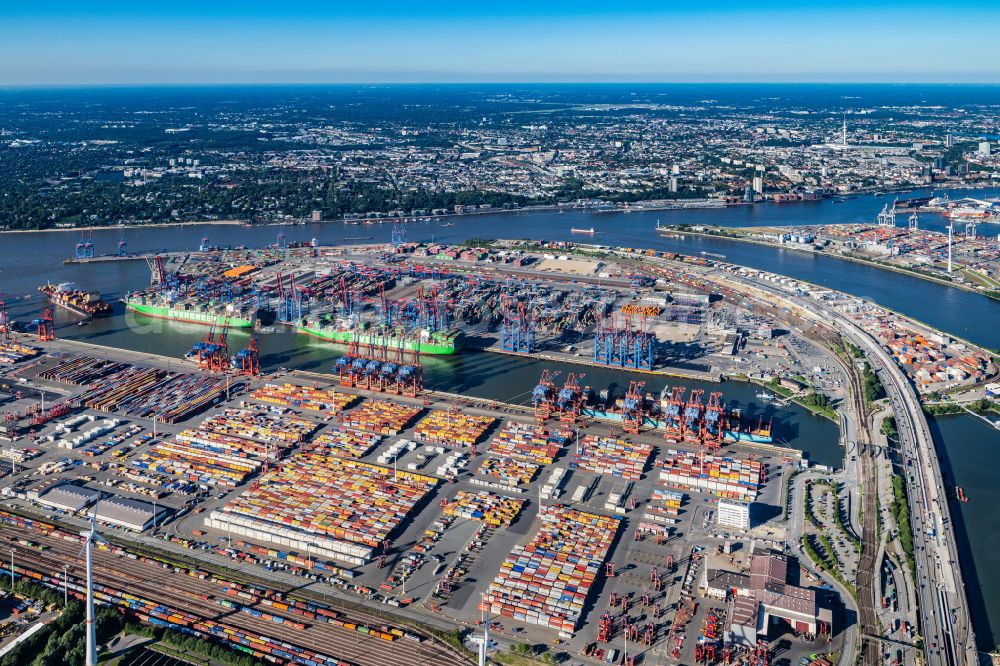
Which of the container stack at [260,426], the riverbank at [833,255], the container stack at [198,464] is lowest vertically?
the container stack at [198,464]

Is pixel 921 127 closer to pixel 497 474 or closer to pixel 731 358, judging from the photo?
pixel 731 358

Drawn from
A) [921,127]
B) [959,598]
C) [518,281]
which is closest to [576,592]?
[959,598]

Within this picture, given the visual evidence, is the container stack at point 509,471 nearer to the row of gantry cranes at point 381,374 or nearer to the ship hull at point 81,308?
the row of gantry cranes at point 381,374

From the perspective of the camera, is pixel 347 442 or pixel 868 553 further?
pixel 347 442

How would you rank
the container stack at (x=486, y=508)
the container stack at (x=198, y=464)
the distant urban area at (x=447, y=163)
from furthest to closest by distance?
the distant urban area at (x=447, y=163) < the container stack at (x=198, y=464) < the container stack at (x=486, y=508)

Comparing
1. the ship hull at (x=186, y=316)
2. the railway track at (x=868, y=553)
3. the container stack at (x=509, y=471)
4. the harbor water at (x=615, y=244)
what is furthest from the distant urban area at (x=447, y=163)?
the railway track at (x=868, y=553)

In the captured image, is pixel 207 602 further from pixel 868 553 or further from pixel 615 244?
pixel 615 244

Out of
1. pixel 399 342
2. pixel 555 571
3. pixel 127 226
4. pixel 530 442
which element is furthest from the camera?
pixel 127 226

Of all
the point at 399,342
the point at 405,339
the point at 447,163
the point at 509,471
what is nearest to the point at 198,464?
the point at 509,471
